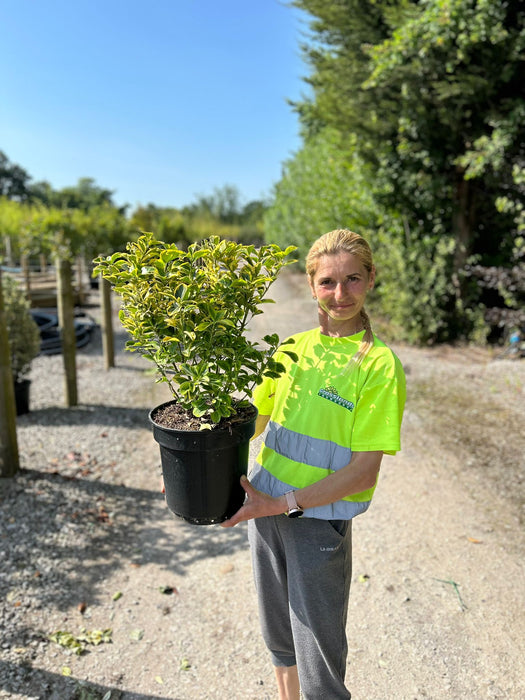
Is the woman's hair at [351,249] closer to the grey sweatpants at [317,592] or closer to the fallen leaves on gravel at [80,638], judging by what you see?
the grey sweatpants at [317,592]

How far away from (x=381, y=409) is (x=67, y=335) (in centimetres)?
554

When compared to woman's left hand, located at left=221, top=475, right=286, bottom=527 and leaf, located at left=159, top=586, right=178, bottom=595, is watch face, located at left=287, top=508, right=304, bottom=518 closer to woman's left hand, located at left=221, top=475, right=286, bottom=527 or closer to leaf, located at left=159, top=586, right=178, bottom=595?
woman's left hand, located at left=221, top=475, right=286, bottom=527

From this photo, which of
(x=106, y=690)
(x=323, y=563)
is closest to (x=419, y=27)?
(x=323, y=563)

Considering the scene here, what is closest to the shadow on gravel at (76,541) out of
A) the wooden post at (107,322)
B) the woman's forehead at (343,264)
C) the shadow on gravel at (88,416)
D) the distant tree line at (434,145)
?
the shadow on gravel at (88,416)

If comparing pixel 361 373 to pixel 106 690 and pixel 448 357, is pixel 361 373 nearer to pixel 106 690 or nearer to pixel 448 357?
pixel 106 690

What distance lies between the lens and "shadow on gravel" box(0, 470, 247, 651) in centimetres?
309

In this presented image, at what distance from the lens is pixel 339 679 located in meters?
1.74

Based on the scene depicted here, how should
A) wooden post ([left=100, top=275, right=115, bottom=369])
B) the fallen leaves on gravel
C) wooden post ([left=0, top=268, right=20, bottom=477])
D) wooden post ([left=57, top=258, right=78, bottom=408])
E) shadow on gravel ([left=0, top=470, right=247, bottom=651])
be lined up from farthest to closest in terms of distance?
wooden post ([left=100, top=275, right=115, bottom=369])
wooden post ([left=57, top=258, right=78, bottom=408])
wooden post ([left=0, top=268, right=20, bottom=477])
shadow on gravel ([left=0, top=470, right=247, bottom=651])
the fallen leaves on gravel

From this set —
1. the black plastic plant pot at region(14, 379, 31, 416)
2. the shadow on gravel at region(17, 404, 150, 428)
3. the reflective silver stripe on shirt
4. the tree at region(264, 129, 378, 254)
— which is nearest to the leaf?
the reflective silver stripe on shirt

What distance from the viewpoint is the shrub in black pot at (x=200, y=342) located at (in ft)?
5.15

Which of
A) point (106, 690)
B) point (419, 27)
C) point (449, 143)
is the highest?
point (419, 27)

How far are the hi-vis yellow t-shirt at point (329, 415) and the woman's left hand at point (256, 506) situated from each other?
0.24ft

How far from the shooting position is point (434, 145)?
8.27 m

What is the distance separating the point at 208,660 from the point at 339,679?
1147 millimetres
